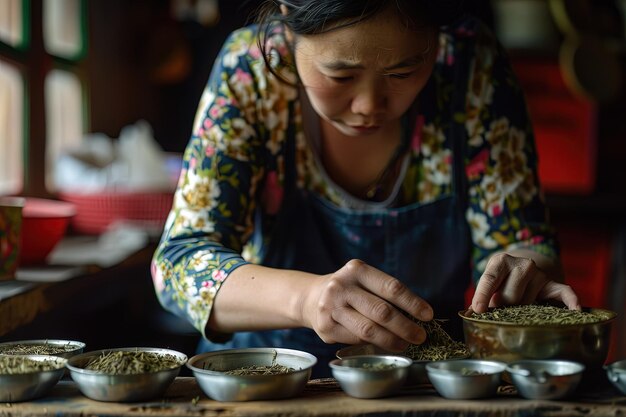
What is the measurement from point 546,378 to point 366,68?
68cm

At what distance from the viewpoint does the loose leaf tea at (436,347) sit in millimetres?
1383

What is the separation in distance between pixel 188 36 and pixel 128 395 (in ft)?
15.1

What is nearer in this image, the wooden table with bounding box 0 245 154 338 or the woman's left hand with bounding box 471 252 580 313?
the woman's left hand with bounding box 471 252 580 313

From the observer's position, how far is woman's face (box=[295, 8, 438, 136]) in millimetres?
1516

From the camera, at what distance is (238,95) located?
6.31 ft

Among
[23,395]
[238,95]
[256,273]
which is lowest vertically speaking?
[23,395]

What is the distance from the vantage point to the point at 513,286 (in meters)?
1.47

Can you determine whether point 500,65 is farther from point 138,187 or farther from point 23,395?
point 138,187

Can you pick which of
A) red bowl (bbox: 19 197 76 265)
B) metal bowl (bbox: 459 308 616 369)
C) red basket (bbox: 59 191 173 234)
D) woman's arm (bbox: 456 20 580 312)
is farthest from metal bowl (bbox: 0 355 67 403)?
red basket (bbox: 59 191 173 234)

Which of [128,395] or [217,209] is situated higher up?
[217,209]

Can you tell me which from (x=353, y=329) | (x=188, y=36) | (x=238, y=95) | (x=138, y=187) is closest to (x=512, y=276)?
(x=353, y=329)

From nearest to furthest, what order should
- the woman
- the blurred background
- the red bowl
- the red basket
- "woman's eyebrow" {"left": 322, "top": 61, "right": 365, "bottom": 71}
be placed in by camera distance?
"woman's eyebrow" {"left": 322, "top": 61, "right": 365, "bottom": 71} → the woman → the red bowl → the red basket → the blurred background

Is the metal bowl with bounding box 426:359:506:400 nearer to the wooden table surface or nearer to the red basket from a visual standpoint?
the wooden table surface

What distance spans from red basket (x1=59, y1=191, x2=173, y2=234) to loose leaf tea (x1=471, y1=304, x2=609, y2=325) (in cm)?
216
